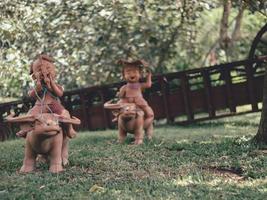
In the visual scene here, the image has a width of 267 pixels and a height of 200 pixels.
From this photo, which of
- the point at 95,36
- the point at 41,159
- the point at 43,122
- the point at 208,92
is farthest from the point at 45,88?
the point at 95,36

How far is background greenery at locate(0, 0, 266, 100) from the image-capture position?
10.5 meters

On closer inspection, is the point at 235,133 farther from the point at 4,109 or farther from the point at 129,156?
the point at 4,109

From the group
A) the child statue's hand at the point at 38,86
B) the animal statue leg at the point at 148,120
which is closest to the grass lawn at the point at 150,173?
the animal statue leg at the point at 148,120

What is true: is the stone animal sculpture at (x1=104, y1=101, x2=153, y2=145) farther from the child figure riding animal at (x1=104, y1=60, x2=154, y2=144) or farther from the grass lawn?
the grass lawn

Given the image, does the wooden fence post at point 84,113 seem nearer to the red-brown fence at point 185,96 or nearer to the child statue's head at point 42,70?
the red-brown fence at point 185,96

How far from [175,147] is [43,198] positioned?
276cm

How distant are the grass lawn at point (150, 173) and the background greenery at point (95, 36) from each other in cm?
344

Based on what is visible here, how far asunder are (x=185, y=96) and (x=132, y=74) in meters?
3.35

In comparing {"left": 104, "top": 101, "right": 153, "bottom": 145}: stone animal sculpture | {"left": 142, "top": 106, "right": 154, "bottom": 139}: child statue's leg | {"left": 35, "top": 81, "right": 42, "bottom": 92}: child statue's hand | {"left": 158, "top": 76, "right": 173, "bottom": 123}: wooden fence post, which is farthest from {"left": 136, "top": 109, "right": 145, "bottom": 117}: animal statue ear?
{"left": 158, "top": 76, "right": 173, "bottom": 123}: wooden fence post

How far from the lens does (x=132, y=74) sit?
7672 millimetres

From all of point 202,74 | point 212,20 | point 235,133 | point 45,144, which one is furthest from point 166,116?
point 212,20

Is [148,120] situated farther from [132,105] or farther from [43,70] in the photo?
[43,70]

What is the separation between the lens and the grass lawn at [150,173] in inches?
184

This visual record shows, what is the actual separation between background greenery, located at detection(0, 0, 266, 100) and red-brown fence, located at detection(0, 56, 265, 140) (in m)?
1.15
